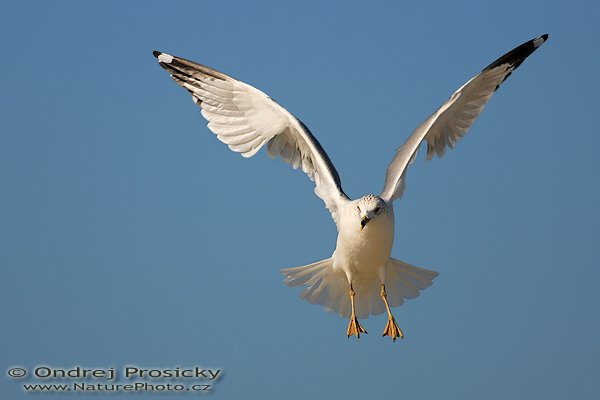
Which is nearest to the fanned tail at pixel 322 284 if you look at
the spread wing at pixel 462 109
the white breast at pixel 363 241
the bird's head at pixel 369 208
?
the white breast at pixel 363 241

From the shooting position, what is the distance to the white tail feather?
10.4m

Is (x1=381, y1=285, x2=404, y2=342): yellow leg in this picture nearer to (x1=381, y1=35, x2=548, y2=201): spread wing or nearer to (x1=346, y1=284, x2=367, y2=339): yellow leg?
(x1=346, y1=284, x2=367, y2=339): yellow leg

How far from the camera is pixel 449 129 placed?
11242 mm

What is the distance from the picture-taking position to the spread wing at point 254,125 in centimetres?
1023

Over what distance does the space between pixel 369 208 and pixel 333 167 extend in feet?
4.71

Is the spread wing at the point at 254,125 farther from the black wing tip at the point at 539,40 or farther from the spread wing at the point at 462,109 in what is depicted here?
the black wing tip at the point at 539,40

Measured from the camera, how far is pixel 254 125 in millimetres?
10820

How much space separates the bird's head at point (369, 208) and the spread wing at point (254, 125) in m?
0.81

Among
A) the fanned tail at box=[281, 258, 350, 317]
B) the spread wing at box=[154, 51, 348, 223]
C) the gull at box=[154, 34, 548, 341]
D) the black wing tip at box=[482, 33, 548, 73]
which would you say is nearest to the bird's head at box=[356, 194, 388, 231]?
the gull at box=[154, 34, 548, 341]

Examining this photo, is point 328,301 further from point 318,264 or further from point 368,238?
point 368,238

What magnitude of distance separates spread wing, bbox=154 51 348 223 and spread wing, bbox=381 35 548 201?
782mm

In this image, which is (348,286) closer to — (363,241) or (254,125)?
(363,241)

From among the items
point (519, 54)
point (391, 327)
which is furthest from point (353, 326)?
point (519, 54)

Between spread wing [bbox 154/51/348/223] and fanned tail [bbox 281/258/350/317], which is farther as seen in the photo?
fanned tail [bbox 281/258/350/317]
